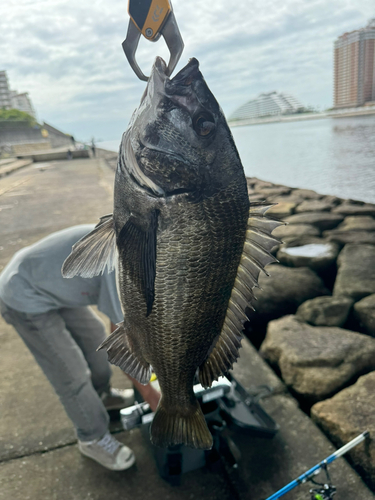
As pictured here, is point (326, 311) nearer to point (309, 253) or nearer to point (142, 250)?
point (309, 253)

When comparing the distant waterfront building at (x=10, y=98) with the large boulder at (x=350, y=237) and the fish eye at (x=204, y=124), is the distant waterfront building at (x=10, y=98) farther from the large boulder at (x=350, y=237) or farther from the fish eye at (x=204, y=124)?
the fish eye at (x=204, y=124)

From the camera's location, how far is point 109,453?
86.0 inches

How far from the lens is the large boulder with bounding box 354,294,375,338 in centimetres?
348

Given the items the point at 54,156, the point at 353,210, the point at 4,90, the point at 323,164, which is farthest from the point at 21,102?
the point at 353,210

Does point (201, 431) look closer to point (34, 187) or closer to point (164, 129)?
point (164, 129)

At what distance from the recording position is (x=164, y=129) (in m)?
1.00

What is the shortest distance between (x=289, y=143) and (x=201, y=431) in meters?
23.9

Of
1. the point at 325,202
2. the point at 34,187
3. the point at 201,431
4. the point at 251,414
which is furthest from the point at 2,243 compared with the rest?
the point at 34,187

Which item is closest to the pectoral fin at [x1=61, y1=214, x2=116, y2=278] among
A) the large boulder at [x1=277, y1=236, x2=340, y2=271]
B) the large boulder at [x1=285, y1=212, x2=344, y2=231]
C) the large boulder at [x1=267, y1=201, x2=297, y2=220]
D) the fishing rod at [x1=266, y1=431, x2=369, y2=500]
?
the fishing rod at [x1=266, y1=431, x2=369, y2=500]

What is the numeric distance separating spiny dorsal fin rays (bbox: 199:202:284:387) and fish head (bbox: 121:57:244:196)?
21 centimetres

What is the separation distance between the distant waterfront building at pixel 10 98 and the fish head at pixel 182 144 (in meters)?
116

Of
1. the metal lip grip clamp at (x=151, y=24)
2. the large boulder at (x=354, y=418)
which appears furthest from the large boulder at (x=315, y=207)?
the metal lip grip clamp at (x=151, y=24)

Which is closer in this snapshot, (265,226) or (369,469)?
(265,226)

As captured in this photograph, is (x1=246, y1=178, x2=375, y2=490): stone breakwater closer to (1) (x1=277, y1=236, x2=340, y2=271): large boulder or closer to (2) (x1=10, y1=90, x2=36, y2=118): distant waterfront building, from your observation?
(1) (x1=277, y1=236, x2=340, y2=271): large boulder
